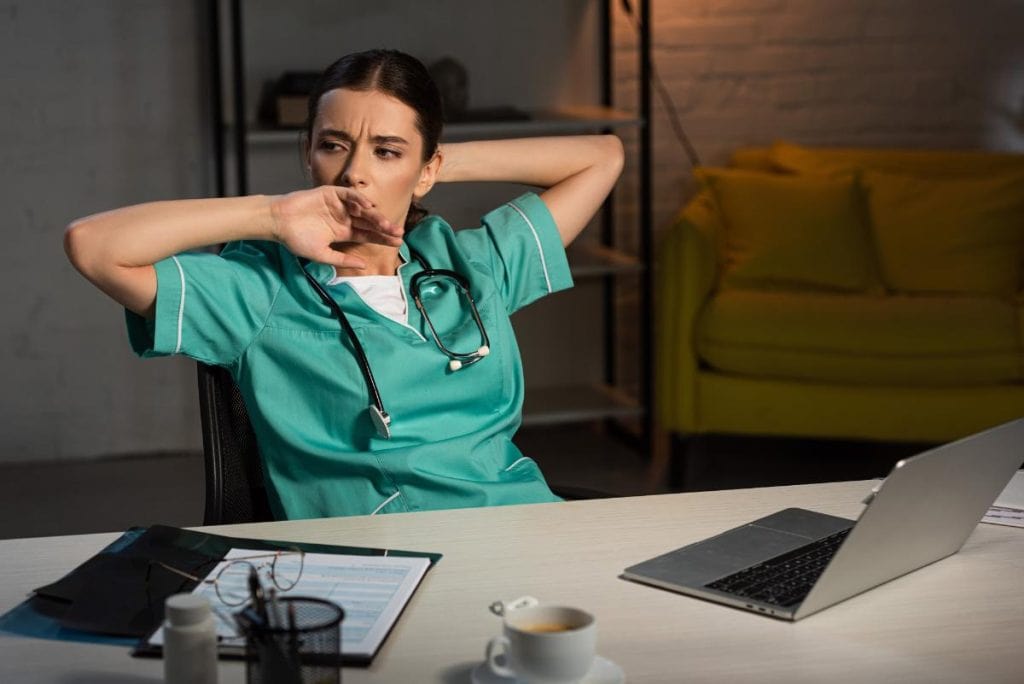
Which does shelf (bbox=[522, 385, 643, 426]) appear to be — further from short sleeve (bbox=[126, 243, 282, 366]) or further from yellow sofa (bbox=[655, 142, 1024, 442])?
short sleeve (bbox=[126, 243, 282, 366])

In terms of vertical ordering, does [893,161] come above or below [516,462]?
above

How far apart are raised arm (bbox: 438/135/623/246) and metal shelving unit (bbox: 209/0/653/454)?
1802mm

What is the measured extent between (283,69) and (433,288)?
2.45 metres

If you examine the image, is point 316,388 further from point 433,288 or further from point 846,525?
point 846,525

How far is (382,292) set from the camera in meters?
1.94

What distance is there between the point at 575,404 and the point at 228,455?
102 inches

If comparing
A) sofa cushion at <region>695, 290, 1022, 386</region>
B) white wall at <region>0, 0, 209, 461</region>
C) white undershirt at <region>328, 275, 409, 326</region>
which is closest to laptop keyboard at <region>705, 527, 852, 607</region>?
white undershirt at <region>328, 275, 409, 326</region>

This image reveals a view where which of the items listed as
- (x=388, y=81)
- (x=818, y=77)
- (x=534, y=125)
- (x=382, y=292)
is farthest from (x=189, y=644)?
(x=818, y=77)

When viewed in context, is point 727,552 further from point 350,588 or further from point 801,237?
point 801,237

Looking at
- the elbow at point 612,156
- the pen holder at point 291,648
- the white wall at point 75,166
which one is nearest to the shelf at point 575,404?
the white wall at point 75,166

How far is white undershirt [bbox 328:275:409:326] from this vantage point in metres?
1.92

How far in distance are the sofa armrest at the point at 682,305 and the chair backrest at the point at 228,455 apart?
85.6 inches

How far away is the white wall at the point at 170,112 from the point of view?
13.5 feet

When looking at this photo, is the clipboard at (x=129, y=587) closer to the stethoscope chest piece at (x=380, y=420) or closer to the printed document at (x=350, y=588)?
the printed document at (x=350, y=588)
